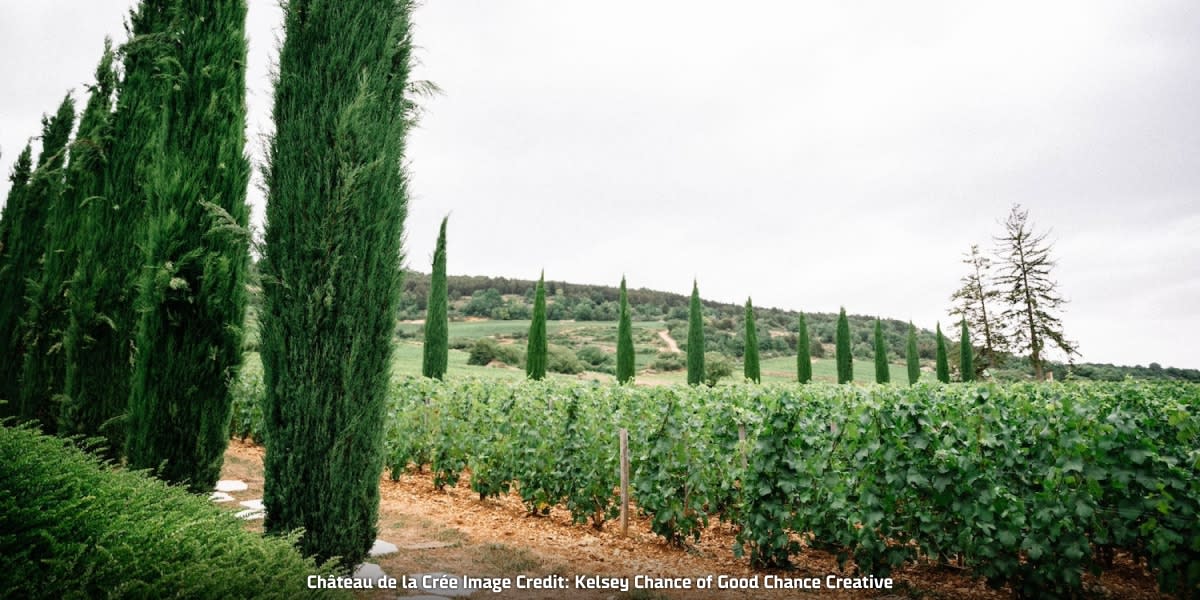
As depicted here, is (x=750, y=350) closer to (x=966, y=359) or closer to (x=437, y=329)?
(x=966, y=359)

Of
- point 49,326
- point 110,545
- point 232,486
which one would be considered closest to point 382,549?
point 110,545

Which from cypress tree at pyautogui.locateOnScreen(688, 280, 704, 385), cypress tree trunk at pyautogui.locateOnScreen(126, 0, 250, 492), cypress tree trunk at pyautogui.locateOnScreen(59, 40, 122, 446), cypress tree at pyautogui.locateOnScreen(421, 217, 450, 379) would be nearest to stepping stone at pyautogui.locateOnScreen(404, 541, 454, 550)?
cypress tree trunk at pyautogui.locateOnScreen(126, 0, 250, 492)

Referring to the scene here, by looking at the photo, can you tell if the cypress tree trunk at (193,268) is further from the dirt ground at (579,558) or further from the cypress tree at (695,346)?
the cypress tree at (695,346)

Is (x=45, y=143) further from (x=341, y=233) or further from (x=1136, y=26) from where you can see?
(x=1136, y=26)

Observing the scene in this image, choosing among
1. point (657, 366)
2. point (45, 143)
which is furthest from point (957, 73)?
point (657, 366)

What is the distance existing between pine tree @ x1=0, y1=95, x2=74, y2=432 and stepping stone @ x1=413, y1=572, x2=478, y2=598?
17.6 feet

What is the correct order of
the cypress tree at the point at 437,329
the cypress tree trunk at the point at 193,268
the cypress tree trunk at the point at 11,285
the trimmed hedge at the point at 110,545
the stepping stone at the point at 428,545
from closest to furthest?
1. the trimmed hedge at the point at 110,545
2. the cypress tree trunk at the point at 193,268
3. the stepping stone at the point at 428,545
4. the cypress tree trunk at the point at 11,285
5. the cypress tree at the point at 437,329

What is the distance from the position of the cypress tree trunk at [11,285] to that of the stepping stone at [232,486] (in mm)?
2425

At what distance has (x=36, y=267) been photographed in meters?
8.53

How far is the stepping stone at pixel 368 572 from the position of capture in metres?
4.15

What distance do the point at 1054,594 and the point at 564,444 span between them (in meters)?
4.65

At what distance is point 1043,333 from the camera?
30.5m

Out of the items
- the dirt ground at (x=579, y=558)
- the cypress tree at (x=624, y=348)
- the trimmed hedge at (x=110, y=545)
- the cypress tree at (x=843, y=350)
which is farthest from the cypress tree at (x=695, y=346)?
the trimmed hedge at (x=110, y=545)

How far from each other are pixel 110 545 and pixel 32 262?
9317mm
